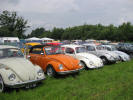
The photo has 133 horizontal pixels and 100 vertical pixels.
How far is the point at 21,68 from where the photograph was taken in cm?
543

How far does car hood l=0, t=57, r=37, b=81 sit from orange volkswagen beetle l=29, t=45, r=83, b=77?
5.23 ft

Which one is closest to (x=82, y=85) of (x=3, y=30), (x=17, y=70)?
(x=17, y=70)

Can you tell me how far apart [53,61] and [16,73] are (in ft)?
7.96

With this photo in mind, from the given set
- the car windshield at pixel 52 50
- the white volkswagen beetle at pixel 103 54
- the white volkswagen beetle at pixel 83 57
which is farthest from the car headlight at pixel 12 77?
the white volkswagen beetle at pixel 103 54

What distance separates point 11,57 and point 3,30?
31.6 m

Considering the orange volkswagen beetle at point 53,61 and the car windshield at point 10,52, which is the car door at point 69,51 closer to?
the orange volkswagen beetle at point 53,61

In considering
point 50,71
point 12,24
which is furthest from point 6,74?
point 12,24

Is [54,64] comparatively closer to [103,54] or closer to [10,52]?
[10,52]

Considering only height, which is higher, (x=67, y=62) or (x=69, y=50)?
(x=69, y=50)

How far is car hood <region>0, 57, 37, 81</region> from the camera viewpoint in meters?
5.22

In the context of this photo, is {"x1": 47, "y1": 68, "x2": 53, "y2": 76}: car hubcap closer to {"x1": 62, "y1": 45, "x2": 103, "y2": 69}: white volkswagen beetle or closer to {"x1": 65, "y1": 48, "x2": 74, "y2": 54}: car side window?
{"x1": 62, "y1": 45, "x2": 103, "y2": 69}: white volkswagen beetle

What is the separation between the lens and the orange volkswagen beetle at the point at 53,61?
7.07 metres

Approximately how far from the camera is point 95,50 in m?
12.2

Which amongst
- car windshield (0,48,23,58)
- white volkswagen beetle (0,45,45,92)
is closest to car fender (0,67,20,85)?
white volkswagen beetle (0,45,45,92)
